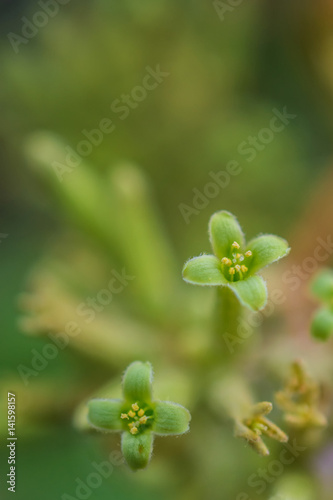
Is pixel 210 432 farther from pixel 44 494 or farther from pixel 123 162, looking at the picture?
pixel 123 162

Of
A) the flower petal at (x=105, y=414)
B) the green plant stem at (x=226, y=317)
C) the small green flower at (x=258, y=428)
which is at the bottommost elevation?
the flower petal at (x=105, y=414)

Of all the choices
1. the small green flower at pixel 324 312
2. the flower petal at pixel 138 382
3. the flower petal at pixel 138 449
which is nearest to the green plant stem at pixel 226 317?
the small green flower at pixel 324 312

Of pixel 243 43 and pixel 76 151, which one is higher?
pixel 243 43

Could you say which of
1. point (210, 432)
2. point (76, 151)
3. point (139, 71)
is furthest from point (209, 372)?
point (139, 71)

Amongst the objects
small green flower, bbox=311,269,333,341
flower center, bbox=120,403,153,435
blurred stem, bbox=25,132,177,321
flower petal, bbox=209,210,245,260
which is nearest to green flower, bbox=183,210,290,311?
flower petal, bbox=209,210,245,260

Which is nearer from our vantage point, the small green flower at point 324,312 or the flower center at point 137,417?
the flower center at point 137,417

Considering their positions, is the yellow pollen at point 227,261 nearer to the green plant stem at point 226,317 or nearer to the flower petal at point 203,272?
the flower petal at point 203,272

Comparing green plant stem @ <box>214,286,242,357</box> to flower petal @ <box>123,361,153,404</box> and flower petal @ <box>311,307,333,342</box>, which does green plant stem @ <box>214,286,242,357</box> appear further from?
flower petal @ <box>123,361,153,404</box>

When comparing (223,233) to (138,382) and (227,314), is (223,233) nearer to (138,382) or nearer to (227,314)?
(227,314)
